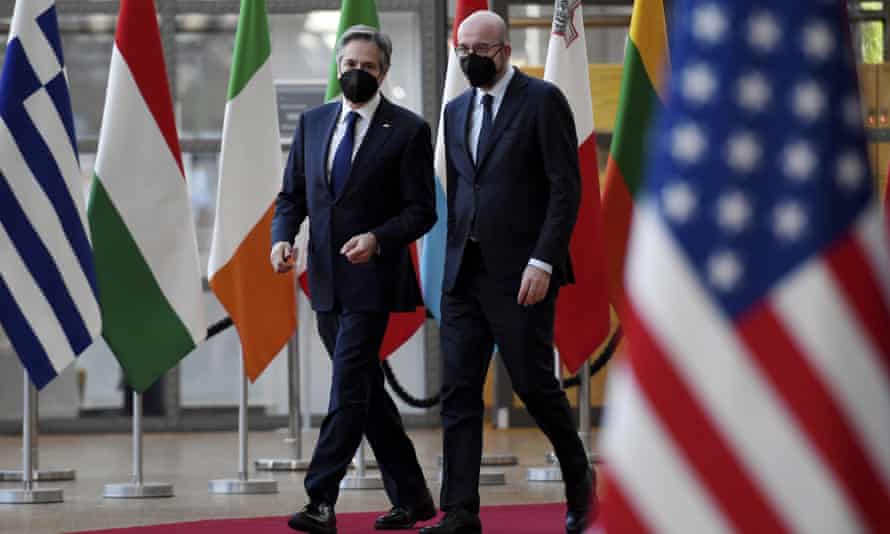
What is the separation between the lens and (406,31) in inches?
469

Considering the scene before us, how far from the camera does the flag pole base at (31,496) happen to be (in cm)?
717

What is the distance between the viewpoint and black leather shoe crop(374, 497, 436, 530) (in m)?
5.89

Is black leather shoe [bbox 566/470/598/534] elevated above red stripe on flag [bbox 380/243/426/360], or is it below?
below

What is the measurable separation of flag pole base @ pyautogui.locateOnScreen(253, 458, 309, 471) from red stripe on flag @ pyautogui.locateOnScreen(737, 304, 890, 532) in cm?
718

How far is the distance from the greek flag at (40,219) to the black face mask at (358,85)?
184cm

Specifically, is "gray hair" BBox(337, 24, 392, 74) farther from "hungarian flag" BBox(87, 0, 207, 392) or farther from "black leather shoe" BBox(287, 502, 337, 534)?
"hungarian flag" BBox(87, 0, 207, 392)

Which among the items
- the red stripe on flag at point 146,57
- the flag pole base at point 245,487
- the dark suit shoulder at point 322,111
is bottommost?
the flag pole base at point 245,487

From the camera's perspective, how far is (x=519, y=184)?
5383 millimetres

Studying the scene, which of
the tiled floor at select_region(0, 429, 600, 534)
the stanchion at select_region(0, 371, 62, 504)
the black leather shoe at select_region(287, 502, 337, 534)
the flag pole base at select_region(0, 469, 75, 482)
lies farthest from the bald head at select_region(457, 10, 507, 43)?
the flag pole base at select_region(0, 469, 75, 482)

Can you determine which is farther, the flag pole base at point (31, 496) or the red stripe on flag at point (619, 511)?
the flag pole base at point (31, 496)

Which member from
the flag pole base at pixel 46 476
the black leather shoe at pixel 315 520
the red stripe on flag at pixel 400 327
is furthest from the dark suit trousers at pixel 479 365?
the flag pole base at pixel 46 476

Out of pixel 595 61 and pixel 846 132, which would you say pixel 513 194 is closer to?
pixel 846 132

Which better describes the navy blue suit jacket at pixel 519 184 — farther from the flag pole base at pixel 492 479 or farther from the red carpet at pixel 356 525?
the flag pole base at pixel 492 479

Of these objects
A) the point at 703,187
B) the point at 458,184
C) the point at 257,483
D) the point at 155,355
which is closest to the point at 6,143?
the point at 155,355
